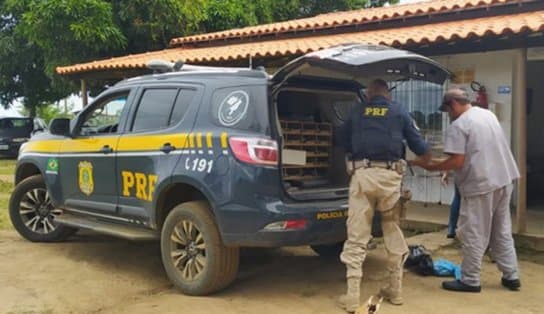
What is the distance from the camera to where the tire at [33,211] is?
21.9 ft

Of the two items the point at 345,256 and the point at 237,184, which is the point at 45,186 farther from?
the point at 345,256

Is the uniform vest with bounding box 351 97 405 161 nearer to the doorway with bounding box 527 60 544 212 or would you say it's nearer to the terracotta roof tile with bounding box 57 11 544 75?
the terracotta roof tile with bounding box 57 11 544 75

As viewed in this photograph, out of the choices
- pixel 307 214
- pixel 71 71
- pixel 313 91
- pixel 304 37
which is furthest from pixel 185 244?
pixel 71 71

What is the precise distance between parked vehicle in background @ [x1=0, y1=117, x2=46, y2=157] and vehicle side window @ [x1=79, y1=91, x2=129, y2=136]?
1597cm

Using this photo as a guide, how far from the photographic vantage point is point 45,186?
21.7 ft

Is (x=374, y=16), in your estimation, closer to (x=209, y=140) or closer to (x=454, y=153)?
(x=454, y=153)

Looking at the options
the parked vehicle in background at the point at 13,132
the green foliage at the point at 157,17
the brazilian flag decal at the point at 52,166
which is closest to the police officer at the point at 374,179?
the brazilian flag decal at the point at 52,166

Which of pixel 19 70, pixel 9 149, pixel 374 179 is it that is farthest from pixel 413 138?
pixel 9 149

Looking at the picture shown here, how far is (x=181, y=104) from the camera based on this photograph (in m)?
5.05

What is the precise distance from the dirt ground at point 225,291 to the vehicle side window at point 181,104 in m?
1.46

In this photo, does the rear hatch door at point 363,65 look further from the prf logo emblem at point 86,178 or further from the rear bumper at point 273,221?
the prf logo emblem at point 86,178

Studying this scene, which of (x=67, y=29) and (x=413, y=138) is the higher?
(x=67, y=29)

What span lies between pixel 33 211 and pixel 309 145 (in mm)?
3508

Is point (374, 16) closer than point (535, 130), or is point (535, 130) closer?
point (374, 16)
